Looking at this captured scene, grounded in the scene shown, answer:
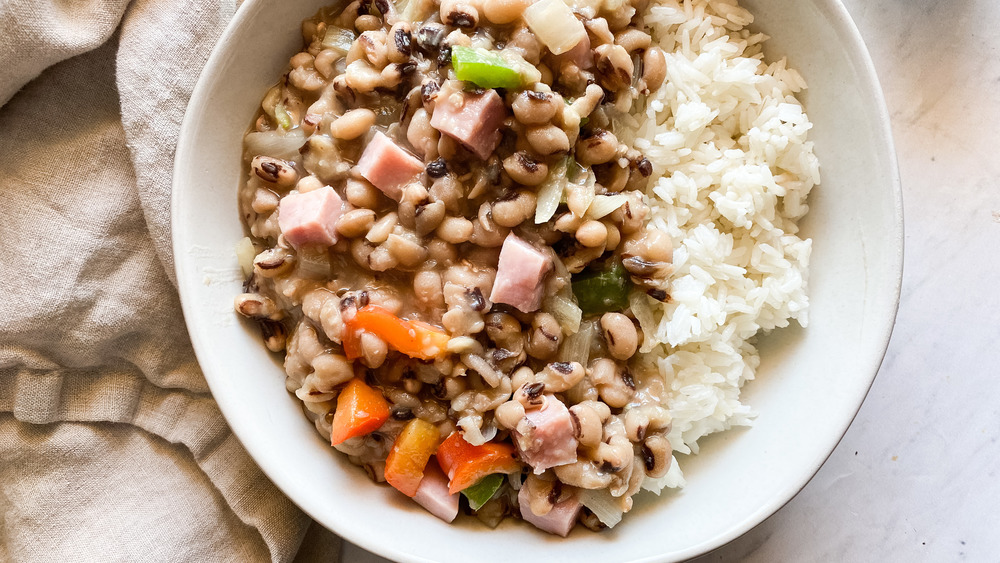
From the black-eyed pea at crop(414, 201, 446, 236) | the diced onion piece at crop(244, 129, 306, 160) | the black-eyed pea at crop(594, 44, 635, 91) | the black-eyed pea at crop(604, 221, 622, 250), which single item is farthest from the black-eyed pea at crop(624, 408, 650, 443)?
the diced onion piece at crop(244, 129, 306, 160)

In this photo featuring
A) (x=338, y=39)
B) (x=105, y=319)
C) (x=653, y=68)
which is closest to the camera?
(x=653, y=68)

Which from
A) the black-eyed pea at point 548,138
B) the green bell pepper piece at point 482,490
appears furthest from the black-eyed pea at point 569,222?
the green bell pepper piece at point 482,490

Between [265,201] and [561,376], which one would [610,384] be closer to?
[561,376]

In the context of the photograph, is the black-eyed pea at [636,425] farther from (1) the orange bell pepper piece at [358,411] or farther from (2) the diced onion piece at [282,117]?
(2) the diced onion piece at [282,117]

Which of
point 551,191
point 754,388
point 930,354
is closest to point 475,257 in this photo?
point 551,191

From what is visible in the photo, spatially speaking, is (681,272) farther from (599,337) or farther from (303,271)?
(303,271)
